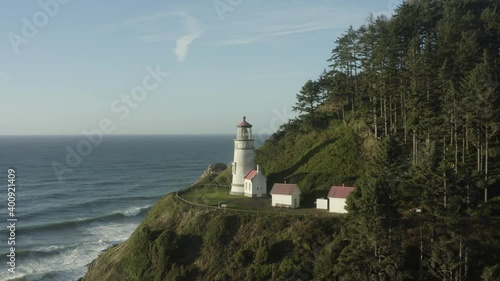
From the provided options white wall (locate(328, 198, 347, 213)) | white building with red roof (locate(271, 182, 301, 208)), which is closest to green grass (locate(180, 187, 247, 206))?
white building with red roof (locate(271, 182, 301, 208))

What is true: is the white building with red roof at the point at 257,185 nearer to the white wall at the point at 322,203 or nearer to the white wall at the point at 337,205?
the white wall at the point at 322,203

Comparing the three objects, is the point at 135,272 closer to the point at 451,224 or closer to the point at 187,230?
the point at 187,230

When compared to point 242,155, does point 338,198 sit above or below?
below

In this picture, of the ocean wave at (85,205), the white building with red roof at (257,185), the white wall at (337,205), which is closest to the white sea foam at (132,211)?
the ocean wave at (85,205)

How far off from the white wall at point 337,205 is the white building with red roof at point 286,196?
3940 mm

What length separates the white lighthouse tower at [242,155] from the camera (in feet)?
155

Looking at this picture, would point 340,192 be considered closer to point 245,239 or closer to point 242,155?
point 245,239

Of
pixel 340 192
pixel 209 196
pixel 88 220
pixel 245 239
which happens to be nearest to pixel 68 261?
pixel 209 196

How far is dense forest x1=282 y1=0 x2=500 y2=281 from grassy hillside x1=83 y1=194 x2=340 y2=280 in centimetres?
250

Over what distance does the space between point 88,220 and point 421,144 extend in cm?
4919

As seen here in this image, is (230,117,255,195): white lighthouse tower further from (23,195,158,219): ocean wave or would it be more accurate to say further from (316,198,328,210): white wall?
(23,195,158,219): ocean wave

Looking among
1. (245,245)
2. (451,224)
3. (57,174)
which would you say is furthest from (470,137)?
(57,174)

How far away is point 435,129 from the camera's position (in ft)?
111

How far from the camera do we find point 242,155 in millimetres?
47500
